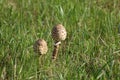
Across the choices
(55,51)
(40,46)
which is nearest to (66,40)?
(55,51)

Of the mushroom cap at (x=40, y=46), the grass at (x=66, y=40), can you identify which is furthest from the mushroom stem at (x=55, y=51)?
the mushroom cap at (x=40, y=46)

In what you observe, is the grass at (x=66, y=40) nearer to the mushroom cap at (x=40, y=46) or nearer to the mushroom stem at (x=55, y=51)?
the mushroom stem at (x=55, y=51)

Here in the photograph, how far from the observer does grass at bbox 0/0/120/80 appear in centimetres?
263

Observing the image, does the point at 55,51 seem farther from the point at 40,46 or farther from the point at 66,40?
the point at 66,40

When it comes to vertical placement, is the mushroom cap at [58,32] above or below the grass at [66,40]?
above

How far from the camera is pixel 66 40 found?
319 centimetres

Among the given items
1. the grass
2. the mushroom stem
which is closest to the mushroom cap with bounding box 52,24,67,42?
the mushroom stem

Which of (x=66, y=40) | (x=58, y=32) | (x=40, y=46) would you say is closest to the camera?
(x=40, y=46)

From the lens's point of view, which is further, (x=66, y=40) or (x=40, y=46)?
(x=66, y=40)

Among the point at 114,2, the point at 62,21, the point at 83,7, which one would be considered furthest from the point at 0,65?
the point at 114,2

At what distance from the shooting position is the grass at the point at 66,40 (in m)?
2.63

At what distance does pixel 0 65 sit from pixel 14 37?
35 cm

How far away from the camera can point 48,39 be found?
301 centimetres

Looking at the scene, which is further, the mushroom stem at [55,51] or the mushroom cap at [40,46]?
the mushroom stem at [55,51]
